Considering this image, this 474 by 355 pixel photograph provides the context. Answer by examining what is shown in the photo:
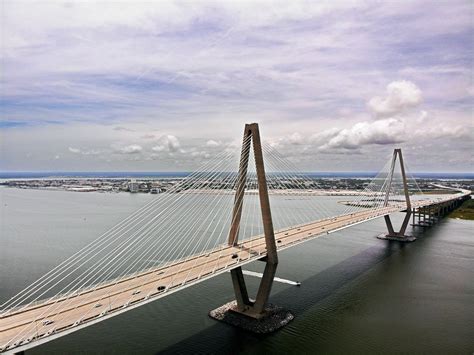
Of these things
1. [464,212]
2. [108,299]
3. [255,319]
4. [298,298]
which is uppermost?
[108,299]

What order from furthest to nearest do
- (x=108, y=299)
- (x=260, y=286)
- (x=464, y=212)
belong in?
(x=464, y=212), (x=260, y=286), (x=108, y=299)

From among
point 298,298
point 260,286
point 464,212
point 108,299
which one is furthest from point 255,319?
point 464,212

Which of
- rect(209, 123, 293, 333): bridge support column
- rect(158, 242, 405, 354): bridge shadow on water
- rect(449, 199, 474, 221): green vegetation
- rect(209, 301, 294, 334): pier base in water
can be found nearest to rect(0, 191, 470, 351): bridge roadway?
rect(209, 123, 293, 333): bridge support column

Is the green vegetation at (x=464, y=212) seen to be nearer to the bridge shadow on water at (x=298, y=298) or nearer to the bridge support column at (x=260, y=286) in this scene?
the bridge shadow on water at (x=298, y=298)

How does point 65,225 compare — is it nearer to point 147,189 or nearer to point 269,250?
point 269,250

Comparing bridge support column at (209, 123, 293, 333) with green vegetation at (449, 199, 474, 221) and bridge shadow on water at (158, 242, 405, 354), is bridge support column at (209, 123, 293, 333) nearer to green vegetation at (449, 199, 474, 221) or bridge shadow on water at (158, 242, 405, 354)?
bridge shadow on water at (158, 242, 405, 354)

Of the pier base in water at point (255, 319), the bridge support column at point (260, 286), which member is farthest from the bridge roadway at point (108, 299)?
the pier base in water at point (255, 319)

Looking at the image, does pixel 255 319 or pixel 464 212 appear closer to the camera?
pixel 255 319

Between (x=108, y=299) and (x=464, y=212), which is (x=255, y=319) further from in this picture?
(x=464, y=212)
